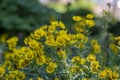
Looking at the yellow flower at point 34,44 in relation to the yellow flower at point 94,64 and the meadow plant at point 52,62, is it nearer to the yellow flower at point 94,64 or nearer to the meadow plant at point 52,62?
the meadow plant at point 52,62

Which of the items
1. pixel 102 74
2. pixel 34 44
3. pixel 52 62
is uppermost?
pixel 34 44

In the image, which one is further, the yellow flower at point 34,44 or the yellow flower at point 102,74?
the yellow flower at point 34,44

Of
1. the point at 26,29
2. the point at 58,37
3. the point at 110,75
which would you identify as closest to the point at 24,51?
the point at 58,37

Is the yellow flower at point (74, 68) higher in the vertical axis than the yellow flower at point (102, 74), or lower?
higher

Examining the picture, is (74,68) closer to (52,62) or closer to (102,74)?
(52,62)

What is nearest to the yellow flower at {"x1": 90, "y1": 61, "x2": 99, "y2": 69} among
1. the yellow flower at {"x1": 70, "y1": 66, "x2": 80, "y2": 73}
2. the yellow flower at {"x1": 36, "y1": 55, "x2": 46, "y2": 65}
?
the yellow flower at {"x1": 70, "y1": 66, "x2": 80, "y2": 73}

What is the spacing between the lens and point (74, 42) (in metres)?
3.59

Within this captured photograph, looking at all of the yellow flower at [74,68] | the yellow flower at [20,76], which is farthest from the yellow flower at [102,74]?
the yellow flower at [20,76]

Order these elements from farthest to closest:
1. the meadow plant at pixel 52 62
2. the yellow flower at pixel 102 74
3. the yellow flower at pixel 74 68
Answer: the yellow flower at pixel 74 68
the meadow plant at pixel 52 62
the yellow flower at pixel 102 74

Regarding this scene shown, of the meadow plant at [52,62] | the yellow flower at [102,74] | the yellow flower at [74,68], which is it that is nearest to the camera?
the yellow flower at [102,74]

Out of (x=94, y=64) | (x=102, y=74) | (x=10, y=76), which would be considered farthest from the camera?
(x=10, y=76)

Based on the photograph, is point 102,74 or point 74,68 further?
point 74,68

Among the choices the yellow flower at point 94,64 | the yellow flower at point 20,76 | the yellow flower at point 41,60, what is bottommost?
the yellow flower at point 20,76

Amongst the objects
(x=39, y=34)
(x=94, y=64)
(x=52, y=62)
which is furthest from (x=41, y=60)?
(x=94, y=64)
